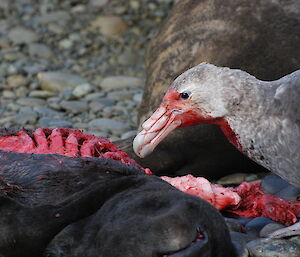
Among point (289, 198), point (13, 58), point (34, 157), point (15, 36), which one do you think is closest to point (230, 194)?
point (289, 198)

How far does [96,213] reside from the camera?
2.52 metres

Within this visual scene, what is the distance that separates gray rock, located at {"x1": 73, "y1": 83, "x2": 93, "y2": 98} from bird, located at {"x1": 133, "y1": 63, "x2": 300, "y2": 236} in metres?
2.80

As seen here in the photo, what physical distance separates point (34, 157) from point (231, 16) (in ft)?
5.36

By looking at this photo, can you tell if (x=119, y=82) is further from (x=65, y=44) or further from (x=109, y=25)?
(x=109, y=25)

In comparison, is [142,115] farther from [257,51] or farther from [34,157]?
[34,157]

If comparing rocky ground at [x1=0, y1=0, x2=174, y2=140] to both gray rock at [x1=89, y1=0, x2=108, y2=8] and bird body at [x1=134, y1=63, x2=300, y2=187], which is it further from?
bird body at [x1=134, y1=63, x2=300, y2=187]

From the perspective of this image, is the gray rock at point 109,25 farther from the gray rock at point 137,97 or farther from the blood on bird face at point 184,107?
the blood on bird face at point 184,107

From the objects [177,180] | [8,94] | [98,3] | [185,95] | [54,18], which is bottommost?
[8,94]

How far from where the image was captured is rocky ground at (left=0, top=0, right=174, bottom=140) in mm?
5379

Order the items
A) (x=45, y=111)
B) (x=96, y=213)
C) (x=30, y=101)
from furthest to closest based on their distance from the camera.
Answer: (x=30, y=101) → (x=45, y=111) → (x=96, y=213)

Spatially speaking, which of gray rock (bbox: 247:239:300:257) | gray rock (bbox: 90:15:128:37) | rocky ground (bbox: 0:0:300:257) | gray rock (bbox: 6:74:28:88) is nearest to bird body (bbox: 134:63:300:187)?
gray rock (bbox: 247:239:300:257)

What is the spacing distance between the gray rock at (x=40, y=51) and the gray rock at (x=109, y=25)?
0.62 m

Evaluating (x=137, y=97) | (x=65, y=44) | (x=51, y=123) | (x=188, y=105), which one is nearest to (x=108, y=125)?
(x=51, y=123)

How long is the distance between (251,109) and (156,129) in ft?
1.46
